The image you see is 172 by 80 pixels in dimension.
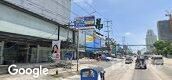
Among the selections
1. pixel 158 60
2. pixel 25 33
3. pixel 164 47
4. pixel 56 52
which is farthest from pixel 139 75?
pixel 164 47

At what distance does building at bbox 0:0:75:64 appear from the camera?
3494 cm

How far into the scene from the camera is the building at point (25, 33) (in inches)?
1375

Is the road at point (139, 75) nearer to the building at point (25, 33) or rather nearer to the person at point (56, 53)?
the person at point (56, 53)

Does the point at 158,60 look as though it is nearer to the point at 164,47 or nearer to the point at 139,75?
the point at 139,75

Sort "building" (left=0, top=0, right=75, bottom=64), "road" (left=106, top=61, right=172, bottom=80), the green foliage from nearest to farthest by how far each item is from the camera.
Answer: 1. "road" (left=106, top=61, right=172, bottom=80)
2. "building" (left=0, top=0, right=75, bottom=64)
3. the green foliage

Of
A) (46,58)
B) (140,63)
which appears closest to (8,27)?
(46,58)

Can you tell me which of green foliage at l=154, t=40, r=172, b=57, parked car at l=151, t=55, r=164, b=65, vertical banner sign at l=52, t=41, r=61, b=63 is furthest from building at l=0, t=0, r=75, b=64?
green foliage at l=154, t=40, r=172, b=57

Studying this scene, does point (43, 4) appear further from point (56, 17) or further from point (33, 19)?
point (33, 19)

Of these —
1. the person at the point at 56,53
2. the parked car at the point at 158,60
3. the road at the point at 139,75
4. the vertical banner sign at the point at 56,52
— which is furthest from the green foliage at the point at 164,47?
the person at the point at 56,53

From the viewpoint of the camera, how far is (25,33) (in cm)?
4006

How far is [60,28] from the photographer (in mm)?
55781

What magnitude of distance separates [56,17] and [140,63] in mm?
29147

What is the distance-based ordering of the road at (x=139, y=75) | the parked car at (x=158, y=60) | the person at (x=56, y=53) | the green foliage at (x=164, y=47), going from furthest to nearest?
the green foliage at (x=164, y=47)
the parked car at (x=158, y=60)
the road at (x=139, y=75)
the person at (x=56, y=53)

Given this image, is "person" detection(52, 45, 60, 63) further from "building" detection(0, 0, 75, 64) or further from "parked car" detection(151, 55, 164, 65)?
"parked car" detection(151, 55, 164, 65)
